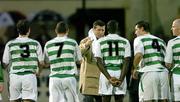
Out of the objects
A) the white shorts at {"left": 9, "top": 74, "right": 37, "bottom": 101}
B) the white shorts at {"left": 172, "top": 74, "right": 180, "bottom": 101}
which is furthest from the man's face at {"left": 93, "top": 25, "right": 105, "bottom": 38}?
the white shorts at {"left": 172, "top": 74, "right": 180, "bottom": 101}

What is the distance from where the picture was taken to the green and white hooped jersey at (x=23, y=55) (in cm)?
1521

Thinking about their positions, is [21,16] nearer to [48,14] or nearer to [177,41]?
[48,14]

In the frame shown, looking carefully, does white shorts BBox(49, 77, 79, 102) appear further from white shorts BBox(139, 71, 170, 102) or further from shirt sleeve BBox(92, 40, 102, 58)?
white shorts BBox(139, 71, 170, 102)

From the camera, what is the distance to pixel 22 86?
50.0ft

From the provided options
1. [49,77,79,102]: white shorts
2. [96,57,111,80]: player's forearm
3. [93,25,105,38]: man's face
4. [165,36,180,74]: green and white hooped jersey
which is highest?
[93,25,105,38]: man's face

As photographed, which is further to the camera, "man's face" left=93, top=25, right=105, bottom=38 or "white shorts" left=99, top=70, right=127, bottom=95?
"man's face" left=93, top=25, right=105, bottom=38

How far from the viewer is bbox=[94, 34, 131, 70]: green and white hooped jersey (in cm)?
1506

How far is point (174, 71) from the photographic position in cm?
1453

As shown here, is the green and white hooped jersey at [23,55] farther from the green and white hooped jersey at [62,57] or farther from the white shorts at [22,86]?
the green and white hooped jersey at [62,57]

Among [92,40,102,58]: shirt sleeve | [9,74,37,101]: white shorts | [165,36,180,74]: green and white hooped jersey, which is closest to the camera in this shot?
[165,36,180,74]: green and white hooped jersey

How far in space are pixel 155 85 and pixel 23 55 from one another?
2.59 metres

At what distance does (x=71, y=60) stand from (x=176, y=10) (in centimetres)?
877

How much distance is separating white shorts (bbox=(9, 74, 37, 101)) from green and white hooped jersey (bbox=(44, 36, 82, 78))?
520 millimetres

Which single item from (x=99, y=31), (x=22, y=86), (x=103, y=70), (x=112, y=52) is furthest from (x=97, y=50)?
(x=22, y=86)
